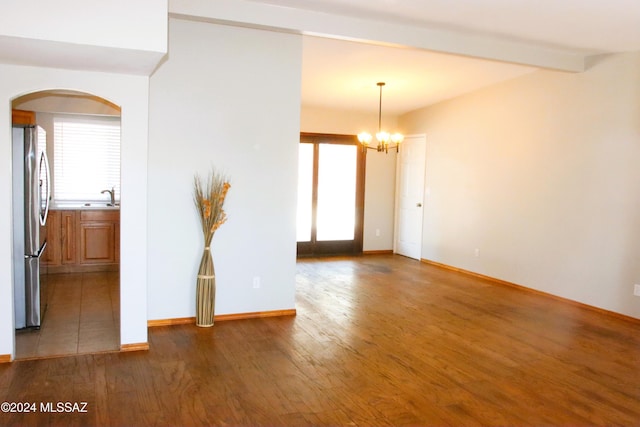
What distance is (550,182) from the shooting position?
5621mm

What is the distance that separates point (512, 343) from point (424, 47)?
276 cm

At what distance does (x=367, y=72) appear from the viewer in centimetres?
579

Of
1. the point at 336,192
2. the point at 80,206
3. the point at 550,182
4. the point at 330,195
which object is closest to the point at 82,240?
the point at 80,206

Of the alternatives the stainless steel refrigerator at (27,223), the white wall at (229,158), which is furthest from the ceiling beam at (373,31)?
the stainless steel refrigerator at (27,223)

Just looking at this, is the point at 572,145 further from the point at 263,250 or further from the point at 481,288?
the point at 263,250

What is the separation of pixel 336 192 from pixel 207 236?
4418 millimetres

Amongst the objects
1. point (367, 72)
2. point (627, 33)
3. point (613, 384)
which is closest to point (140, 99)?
point (367, 72)

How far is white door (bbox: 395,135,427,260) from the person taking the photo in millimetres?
8000

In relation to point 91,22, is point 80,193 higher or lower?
lower

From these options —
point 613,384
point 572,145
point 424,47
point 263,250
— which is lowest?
point 613,384

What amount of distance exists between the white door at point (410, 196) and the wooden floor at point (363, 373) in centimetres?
320

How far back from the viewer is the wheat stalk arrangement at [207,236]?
13.5 feet

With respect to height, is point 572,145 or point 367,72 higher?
point 367,72

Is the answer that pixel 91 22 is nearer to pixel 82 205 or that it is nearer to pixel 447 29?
pixel 447 29
